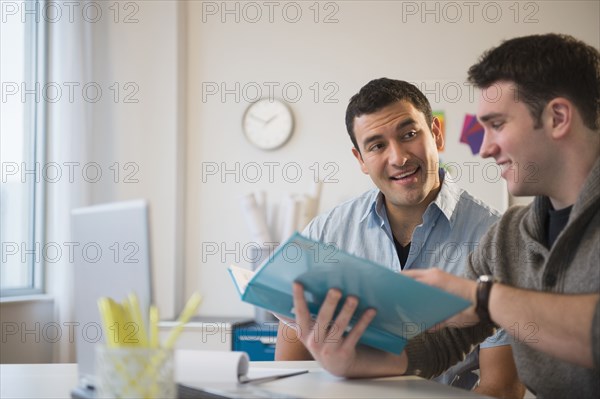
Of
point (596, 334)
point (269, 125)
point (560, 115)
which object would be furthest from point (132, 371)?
point (269, 125)

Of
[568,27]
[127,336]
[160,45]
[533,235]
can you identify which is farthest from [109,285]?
[568,27]

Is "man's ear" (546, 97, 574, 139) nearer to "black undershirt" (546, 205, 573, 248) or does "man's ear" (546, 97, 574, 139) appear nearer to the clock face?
"black undershirt" (546, 205, 573, 248)

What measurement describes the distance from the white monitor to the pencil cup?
0.21 ft

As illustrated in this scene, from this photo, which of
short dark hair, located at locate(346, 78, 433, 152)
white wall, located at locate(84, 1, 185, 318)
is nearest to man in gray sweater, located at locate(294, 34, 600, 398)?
short dark hair, located at locate(346, 78, 433, 152)

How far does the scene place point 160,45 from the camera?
4.36 metres

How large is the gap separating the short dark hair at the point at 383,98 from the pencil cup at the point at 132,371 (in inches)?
57.8

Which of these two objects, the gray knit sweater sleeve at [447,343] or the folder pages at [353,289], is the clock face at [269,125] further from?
the folder pages at [353,289]

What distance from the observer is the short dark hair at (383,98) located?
2.34m

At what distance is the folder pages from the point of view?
4.16 feet

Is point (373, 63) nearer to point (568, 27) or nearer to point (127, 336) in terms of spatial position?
point (568, 27)

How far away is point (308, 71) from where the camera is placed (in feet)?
14.4

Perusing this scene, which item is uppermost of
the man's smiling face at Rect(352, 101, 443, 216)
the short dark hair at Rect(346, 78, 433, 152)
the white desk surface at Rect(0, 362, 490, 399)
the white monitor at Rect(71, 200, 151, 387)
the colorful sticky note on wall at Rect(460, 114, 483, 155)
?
the colorful sticky note on wall at Rect(460, 114, 483, 155)

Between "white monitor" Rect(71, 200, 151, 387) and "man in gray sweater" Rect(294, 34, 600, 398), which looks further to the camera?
"man in gray sweater" Rect(294, 34, 600, 398)

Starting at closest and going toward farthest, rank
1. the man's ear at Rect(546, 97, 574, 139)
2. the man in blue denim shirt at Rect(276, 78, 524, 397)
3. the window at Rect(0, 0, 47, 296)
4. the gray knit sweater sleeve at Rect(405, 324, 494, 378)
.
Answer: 1. the man's ear at Rect(546, 97, 574, 139)
2. the gray knit sweater sleeve at Rect(405, 324, 494, 378)
3. the man in blue denim shirt at Rect(276, 78, 524, 397)
4. the window at Rect(0, 0, 47, 296)
